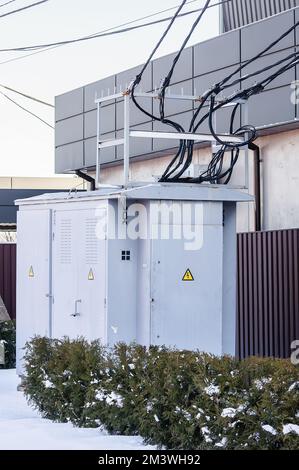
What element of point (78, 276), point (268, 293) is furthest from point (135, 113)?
point (78, 276)

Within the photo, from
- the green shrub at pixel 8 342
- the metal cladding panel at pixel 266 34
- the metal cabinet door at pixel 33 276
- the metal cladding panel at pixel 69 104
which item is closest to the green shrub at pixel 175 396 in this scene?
the metal cabinet door at pixel 33 276

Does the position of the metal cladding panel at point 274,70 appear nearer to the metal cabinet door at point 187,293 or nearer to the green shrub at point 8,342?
the metal cabinet door at point 187,293

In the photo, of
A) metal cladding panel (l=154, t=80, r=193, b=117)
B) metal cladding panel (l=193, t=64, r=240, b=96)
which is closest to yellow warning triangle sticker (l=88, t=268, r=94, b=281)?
metal cladding panel (l=193, t=64, r=240, b=96)

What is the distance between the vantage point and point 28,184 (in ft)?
166

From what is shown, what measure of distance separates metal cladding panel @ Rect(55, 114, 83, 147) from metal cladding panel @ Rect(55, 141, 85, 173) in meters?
0.15

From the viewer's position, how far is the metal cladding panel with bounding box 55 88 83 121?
26630 millimetres

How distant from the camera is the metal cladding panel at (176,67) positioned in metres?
21.4

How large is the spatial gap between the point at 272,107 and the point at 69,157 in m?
9.54

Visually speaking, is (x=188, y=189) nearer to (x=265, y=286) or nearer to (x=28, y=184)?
(x=265, y=286)

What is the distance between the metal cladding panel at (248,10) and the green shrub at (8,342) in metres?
7.87

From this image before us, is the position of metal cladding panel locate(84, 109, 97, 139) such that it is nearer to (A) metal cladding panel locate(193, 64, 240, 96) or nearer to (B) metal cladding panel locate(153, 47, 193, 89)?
(B) metal cladding panel locate(153, 47, 193, 89)

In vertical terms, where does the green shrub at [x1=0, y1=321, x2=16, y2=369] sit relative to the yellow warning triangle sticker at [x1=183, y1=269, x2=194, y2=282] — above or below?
below

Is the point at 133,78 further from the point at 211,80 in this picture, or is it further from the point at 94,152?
the point at 94,152
